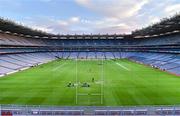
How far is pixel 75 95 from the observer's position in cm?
2959

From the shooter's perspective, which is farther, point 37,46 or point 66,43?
point 66,43

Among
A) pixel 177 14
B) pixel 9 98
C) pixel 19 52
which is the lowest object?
→ pixel 9 98

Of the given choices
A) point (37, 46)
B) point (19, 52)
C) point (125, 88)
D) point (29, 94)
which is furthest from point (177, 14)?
point (37, 46)

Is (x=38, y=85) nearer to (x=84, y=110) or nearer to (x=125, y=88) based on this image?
(x=125, y=88)

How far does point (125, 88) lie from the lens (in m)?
34.5

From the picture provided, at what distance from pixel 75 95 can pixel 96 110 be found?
40.1 feet

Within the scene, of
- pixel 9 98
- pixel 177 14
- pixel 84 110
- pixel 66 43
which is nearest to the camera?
pixel 84 110

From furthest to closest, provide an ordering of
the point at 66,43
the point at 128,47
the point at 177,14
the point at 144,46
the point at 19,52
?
the point at 66,43 → the point at 128,47 → the point at 144,46 → the point at 19,52 → the point at 177,14

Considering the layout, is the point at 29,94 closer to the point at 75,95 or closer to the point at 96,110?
the point at 75,95

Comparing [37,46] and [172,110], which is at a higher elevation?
[37,46]

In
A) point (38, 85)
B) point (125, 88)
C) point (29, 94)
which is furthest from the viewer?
point (38, 85)

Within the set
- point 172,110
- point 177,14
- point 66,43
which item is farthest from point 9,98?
point 66,43

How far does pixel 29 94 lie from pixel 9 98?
283 centimetres

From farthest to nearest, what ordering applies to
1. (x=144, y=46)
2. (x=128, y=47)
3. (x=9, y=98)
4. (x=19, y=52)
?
(x=128, y=47) < (x=144, y=46) < (x=19, y=52) < (x=9, y=98)
